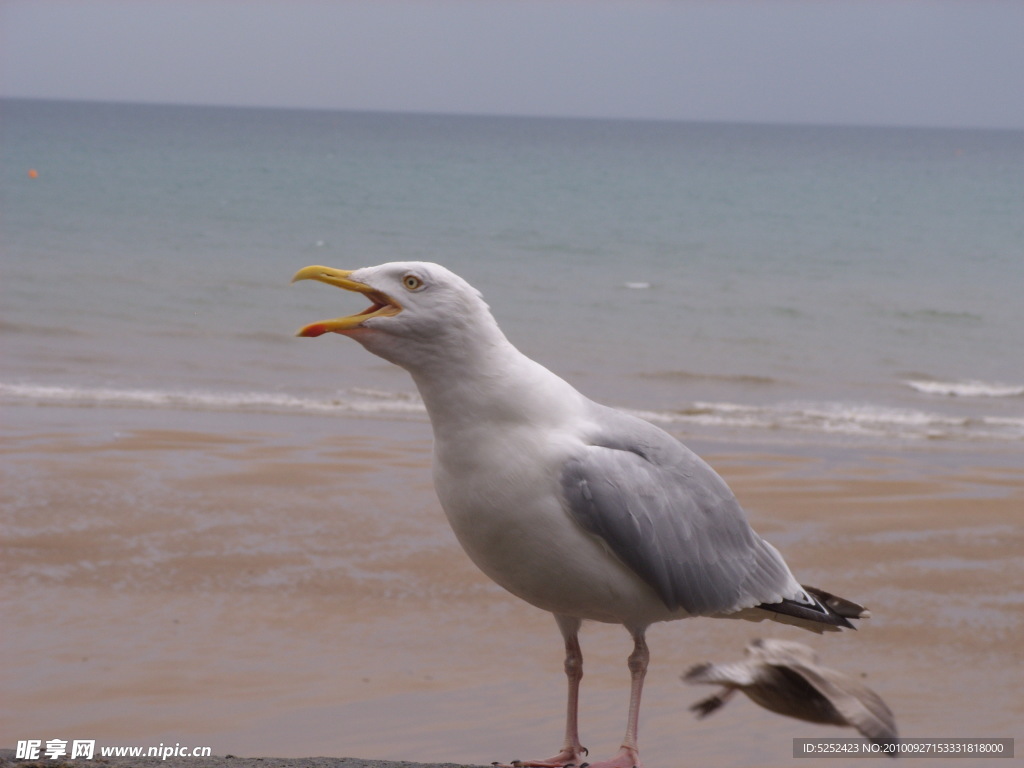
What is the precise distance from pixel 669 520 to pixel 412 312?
2.89ft

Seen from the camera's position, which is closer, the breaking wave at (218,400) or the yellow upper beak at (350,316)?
the yellow upper beak at (350,316)

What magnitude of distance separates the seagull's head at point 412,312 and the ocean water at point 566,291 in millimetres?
7980

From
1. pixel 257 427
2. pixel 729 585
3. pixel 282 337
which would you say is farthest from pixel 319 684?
pixel 282 337

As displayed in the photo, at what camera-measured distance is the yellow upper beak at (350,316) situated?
2807 mm

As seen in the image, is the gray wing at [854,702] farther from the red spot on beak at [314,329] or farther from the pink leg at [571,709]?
the red spot on beak at [314,329]

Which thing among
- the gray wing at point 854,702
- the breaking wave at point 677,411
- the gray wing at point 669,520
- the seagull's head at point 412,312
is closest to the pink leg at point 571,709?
the gray wing at point 669,520

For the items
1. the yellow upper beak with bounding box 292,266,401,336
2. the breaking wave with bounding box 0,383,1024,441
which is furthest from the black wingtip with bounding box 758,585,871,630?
the breaking wave with bounding box 0,383,1024,441

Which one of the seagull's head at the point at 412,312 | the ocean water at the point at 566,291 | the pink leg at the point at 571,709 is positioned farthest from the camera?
the ocean water at the point at 566,291

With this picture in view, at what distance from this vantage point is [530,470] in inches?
116

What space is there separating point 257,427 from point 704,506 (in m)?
7.50

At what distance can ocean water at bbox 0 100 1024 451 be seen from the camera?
488 inches

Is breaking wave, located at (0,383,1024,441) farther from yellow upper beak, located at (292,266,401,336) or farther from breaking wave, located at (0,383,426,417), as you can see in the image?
yellow upper beak, located at (292,266,401,336)

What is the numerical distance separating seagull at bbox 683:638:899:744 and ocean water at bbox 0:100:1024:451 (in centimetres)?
777

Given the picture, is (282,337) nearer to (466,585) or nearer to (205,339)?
(205,339)
